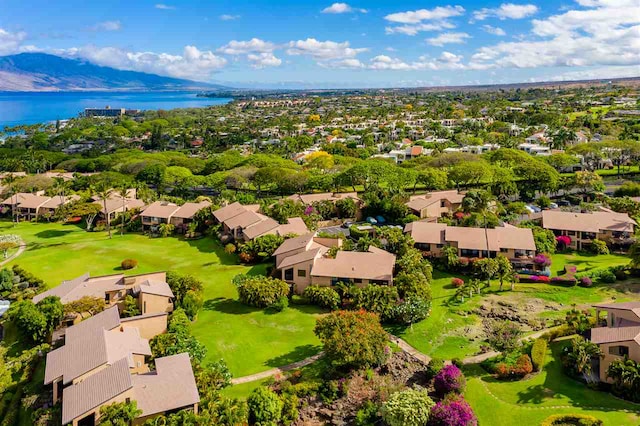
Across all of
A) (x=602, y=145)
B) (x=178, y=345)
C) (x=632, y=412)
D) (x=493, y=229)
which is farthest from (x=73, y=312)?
(x=602, y=145)

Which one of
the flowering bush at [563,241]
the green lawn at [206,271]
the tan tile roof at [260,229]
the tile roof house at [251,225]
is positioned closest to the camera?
the green lawn at [206,271]

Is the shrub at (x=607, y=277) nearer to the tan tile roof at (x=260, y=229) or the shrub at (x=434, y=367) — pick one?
the shrub at (x=434, y=367)

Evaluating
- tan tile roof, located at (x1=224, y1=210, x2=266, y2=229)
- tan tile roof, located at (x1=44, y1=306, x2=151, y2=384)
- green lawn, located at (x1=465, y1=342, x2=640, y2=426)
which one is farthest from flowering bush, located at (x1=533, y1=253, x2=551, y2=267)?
tan tile roof, located at (x1=44, y1=306, x2=151, y2=384)

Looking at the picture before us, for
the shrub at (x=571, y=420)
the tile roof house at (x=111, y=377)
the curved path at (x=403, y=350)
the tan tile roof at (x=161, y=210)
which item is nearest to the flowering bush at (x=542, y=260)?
the curved path at (x=403, y=350)

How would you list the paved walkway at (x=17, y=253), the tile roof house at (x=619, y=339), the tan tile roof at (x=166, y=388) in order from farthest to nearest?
the paved walkway at (x=17, y=253), the tile roof house at (x=619, y=339), the tan tile roof at (x=166, y=388)

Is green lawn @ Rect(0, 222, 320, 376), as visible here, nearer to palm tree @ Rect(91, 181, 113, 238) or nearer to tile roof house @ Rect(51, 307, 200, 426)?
palm tree @ Rect(91, 181, 113, 238)

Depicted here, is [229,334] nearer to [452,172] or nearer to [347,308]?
[347,308]

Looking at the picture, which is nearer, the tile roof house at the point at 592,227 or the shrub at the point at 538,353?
the shrub at the point at 538,353
